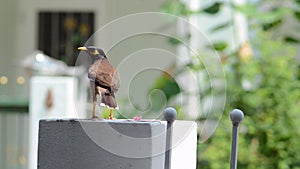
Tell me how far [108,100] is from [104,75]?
81 mm

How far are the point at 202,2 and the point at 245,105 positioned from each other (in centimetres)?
172

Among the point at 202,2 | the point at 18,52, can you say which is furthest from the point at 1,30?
the point at 202,2

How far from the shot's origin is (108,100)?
9.59 ft

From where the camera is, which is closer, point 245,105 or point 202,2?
point 245,105

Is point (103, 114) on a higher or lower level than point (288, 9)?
lower

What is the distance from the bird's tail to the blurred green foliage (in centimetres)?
469

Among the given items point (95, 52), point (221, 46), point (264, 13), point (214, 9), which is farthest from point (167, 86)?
point (95, 52)

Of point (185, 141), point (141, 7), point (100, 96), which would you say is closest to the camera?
point (100, 96)

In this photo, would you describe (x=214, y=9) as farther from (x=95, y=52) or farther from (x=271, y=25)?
(x=95, y=52)

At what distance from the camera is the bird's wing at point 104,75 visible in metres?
2.93

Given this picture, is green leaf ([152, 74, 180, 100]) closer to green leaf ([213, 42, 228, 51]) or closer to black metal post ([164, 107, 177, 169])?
green leaf ([213, 42, 228, 51])

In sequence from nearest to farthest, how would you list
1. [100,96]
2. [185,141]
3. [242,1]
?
[100,96], [185,141], [242,1]

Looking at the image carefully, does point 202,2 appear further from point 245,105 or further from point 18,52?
point 18,52

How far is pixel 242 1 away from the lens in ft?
29.6
